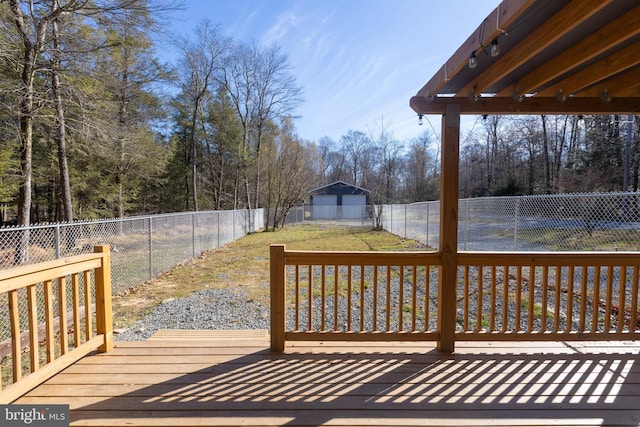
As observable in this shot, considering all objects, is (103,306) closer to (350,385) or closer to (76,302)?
(76,302)

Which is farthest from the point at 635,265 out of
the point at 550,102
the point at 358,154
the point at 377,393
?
the point at 358,154

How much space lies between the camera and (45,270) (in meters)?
2.00

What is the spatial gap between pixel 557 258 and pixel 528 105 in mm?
1300

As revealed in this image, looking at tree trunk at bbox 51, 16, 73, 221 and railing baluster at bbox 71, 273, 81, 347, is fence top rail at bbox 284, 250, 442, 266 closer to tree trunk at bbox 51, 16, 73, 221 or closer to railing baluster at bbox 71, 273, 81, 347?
railing baluster at bbox 71, 273, 81, 347

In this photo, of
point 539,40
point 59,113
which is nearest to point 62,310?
point 539,40

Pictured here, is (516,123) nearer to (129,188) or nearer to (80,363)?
(129,188)

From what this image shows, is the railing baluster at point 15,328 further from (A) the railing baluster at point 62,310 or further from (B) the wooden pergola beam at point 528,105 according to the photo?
(B) the wooden pergola beam at point 528,105

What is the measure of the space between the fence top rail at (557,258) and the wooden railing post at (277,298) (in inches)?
59.1

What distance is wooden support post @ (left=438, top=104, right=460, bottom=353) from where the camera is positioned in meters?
2.48

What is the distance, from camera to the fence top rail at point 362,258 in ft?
8.34

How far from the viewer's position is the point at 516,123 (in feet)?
76.3

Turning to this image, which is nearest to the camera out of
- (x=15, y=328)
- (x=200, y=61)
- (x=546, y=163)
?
(x=15, y=328)

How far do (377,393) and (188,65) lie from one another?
61.8 ft

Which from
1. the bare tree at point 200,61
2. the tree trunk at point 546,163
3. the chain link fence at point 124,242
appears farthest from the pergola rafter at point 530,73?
the tree trunk at point 546,163
